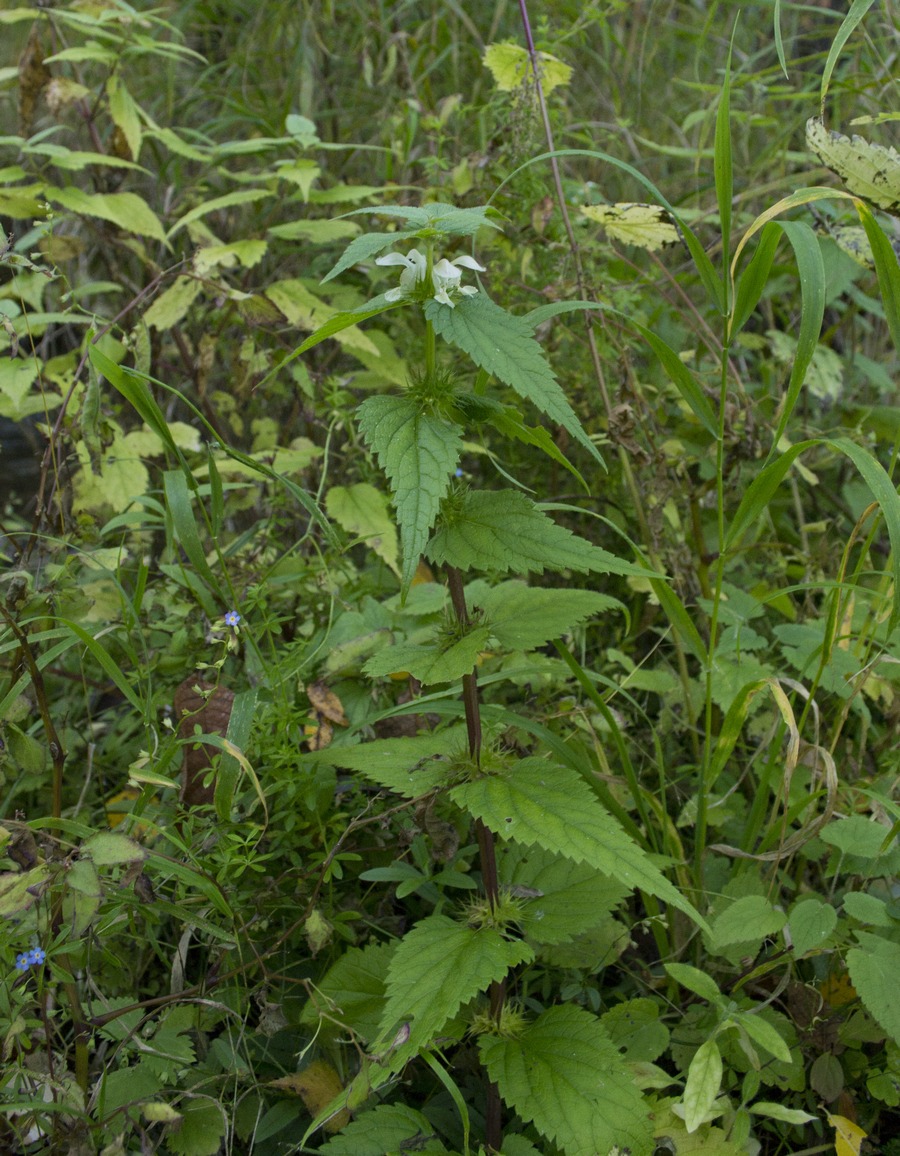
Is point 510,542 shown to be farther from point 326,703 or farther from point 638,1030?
point 638,1030

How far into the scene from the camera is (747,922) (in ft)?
3.89

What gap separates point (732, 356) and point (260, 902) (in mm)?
1754

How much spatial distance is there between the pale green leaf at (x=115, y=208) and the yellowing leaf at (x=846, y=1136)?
194 cm

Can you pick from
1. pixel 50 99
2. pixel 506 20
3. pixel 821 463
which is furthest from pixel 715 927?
pixel 506 20

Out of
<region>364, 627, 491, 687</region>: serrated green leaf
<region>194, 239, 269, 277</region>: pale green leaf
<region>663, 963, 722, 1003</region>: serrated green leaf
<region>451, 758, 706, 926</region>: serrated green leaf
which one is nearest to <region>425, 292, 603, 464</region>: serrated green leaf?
<region>364, 627, 491, 687</region>: serrated green leaf

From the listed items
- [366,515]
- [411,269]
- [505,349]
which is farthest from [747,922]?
[366,515]

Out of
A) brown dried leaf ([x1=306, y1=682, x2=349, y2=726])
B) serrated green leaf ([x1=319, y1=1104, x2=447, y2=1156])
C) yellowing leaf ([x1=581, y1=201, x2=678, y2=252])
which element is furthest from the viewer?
yellowing leaf ([x1=581, y1=201, x2=678, y2=252])

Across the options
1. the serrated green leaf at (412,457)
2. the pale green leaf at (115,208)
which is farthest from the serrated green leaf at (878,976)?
the pale green leaf at (115,208)

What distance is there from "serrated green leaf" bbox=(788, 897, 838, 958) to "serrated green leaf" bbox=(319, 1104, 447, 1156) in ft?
1.58

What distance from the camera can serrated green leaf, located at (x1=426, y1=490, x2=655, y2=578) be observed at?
0.98 m

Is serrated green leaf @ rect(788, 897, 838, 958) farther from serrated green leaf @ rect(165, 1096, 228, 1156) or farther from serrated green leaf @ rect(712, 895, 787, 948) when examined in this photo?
serrated green leaf @ rect(165, 1096, 228, 1156)

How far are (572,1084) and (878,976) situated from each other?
0.40 metres

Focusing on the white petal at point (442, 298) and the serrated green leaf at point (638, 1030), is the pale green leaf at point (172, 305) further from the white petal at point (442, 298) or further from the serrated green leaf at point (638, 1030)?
the serrated green leaf at point (638, 1030)

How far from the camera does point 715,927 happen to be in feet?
3.87
